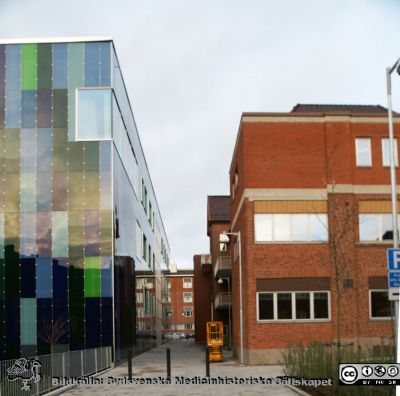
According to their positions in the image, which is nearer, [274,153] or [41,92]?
[274,153]

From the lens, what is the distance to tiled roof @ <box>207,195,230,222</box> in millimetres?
65000

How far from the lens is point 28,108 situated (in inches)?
1494

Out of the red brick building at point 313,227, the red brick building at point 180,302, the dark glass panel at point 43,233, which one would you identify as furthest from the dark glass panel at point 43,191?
the red brick building at point 180,302

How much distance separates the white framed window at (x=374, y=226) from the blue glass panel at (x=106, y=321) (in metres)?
13.5

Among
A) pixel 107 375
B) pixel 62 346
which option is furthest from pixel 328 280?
pixel 62 346

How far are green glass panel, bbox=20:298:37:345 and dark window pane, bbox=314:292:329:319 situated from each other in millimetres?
14703

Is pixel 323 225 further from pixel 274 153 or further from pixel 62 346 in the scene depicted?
pixel 62 346

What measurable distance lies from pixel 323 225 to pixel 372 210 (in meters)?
2.48

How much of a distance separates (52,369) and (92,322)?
14.2 metres

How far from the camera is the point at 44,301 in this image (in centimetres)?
3597

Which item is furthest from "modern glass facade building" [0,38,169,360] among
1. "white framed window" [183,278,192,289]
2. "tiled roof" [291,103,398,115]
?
"white framed window" [183,278,192,289]

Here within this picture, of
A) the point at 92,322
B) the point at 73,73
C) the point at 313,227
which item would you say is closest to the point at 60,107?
the point at 73,73

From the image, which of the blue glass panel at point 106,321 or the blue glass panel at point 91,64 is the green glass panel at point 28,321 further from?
the blue glass panel at point 91,64

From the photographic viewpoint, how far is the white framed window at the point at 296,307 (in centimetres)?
3186
